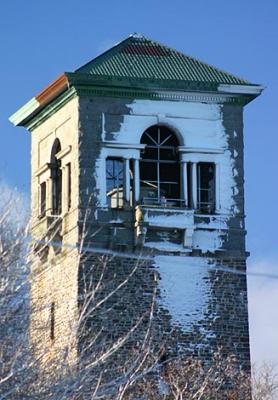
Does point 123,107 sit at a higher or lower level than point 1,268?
higher

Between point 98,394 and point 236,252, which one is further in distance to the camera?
point 236,252

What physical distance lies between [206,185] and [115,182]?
2.41 metres

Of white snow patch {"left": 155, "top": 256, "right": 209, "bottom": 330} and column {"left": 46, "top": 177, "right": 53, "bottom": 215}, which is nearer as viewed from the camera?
white snow patch {"left": 155, "top": 256, "right": 209, "bottom": 330}

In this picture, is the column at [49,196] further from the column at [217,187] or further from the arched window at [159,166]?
the column at [217,187]

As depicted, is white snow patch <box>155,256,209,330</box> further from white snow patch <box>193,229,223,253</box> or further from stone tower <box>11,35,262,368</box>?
white snow patch <box>193,229,223,253</box>

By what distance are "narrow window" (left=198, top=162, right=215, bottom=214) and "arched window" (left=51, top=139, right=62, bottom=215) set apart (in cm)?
364

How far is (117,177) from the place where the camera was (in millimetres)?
57656

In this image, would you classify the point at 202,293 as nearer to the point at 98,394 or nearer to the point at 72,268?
the point at 72,268

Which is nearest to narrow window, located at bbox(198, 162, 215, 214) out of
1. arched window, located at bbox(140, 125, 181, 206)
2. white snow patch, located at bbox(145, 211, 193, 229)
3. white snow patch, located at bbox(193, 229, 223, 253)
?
arched window, located at bbox(140, 125, 181, 206)

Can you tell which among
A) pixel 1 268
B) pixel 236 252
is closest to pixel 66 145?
pixel 236 252

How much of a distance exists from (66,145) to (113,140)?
1.57 meters

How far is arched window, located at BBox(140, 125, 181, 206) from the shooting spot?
57.9 m

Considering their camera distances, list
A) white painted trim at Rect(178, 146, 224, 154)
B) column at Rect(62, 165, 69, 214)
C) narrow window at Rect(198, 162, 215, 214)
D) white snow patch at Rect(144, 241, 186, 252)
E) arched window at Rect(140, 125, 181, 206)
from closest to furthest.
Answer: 1. white snow patch at Rect(144, 241, 186, 252)
2. white painted trim at Rect(178, 146, 224, 154)
3. column at Rect(62, 165, 69, 214)
4. arched window at Rect(140, 125, 181, 206)
5. narrow window at Rect(198, 162, 215, 214)

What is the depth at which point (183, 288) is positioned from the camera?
57188 mm
